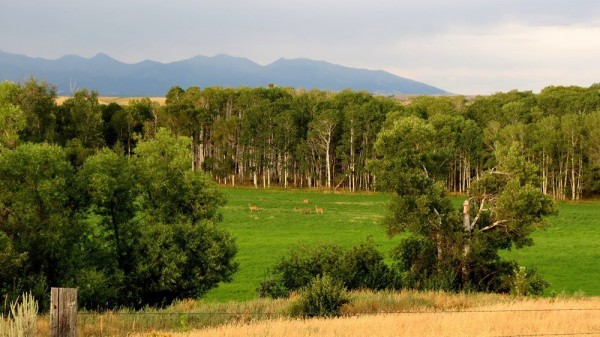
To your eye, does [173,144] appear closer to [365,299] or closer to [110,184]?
[110,184]

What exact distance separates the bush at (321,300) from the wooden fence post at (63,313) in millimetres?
11303

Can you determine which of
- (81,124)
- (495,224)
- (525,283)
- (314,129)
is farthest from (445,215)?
(81,124)

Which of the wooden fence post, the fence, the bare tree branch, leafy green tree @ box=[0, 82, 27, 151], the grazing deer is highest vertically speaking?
leafy green tree @ box=[0, 82, 27, 151]

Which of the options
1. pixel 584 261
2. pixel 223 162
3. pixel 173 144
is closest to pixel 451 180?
pixel 223 162

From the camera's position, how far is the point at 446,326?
15.0 m

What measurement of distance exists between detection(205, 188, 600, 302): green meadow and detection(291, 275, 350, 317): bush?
11018 mm

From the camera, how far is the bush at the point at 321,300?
1938cm

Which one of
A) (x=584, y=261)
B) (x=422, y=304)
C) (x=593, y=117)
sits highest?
(x=593, y=117)

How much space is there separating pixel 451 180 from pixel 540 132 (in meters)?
18.7

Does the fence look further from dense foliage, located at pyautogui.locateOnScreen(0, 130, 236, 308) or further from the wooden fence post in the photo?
dense foliage, located at pyautogui.locateOnScreen(0, 130, 236, 308)

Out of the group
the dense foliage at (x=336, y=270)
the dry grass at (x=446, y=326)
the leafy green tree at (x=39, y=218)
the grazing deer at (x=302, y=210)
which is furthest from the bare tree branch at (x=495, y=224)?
the grazing deer at (x=302, y=210)

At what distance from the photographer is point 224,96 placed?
403 feet

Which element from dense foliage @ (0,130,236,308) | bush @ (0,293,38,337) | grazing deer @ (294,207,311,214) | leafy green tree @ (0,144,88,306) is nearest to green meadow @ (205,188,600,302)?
grazing deer @ (294,207,311,214)

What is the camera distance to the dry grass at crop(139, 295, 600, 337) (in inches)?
544
